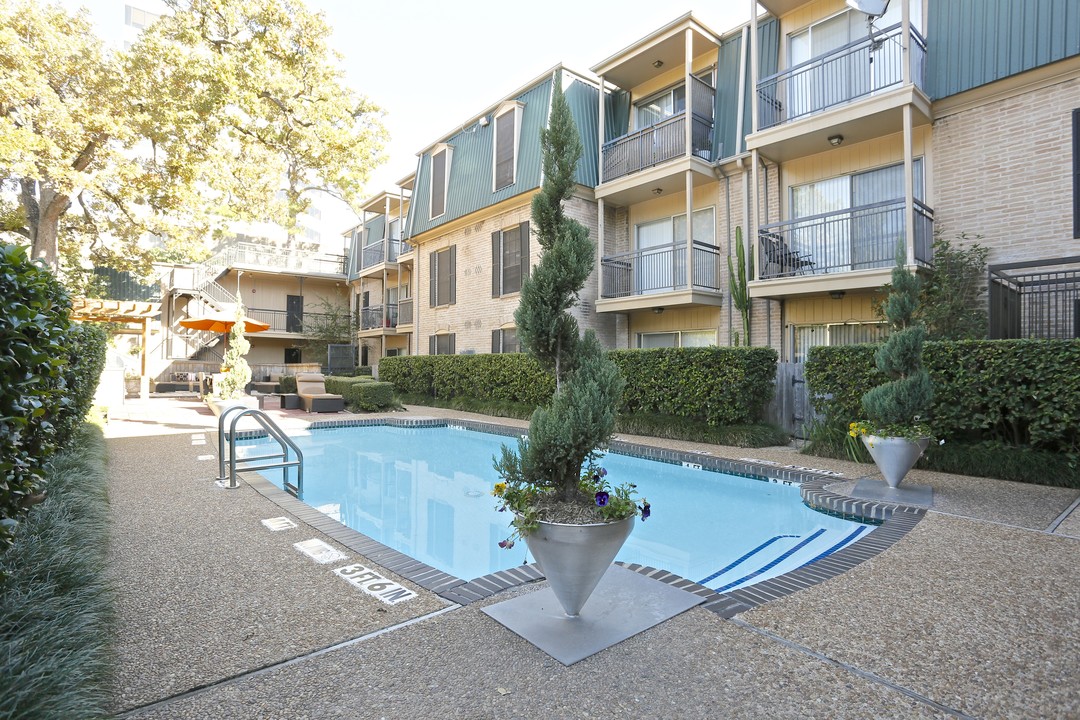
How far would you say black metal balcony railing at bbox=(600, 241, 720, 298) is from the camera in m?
12.1

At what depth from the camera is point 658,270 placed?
13.0 metres

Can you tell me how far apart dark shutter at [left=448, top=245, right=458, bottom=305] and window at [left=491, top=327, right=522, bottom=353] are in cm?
250

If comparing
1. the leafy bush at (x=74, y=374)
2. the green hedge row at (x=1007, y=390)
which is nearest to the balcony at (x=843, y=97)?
the green hedge row at (x=1007, y=390)

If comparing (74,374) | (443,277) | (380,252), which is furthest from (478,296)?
(74,374)

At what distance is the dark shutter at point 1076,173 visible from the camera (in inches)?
321

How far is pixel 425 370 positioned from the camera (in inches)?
680

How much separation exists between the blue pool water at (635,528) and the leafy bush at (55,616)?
8.29 ft

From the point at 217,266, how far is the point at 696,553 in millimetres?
25989

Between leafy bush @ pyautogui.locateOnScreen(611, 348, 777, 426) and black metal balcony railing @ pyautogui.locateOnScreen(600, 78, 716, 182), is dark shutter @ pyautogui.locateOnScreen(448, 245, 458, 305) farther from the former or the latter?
leafy bush @ pyautogui.locateOnScreen(611, 348, 777, 426)

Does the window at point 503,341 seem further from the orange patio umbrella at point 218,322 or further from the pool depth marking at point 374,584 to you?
the pool depth marking at point 374,584

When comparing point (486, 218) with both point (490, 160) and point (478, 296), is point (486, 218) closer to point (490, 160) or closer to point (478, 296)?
point (490, 160)

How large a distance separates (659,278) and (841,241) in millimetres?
3893

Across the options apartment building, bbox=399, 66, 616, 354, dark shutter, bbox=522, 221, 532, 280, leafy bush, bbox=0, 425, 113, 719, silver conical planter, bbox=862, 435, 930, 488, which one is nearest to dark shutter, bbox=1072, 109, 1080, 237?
silver conical planter, bbox=862, 435, 930, 488

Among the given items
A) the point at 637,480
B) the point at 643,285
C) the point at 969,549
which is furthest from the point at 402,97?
the point at 969,549
